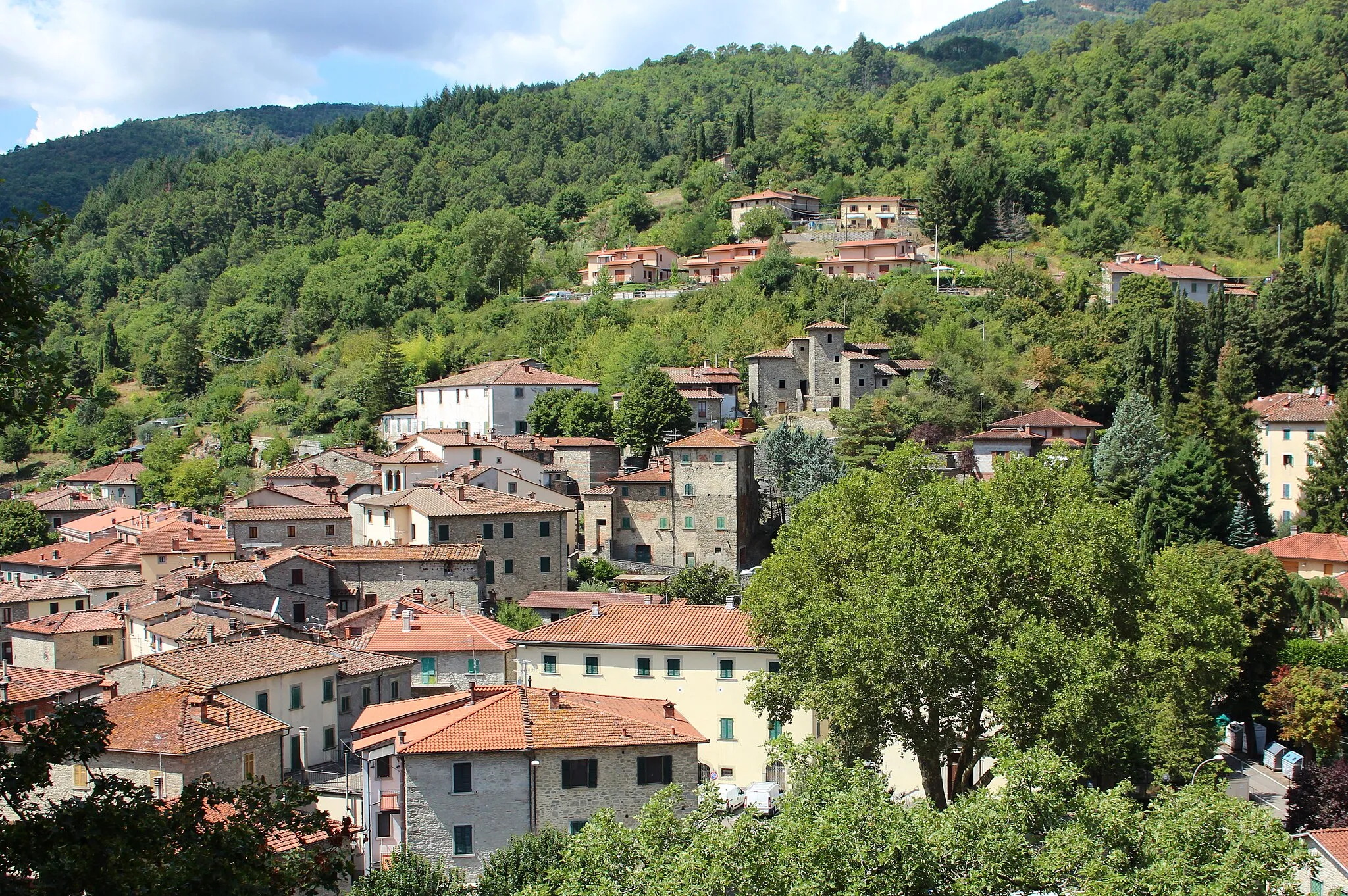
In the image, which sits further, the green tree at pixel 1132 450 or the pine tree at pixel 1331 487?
the green tree at pixel 1132 450

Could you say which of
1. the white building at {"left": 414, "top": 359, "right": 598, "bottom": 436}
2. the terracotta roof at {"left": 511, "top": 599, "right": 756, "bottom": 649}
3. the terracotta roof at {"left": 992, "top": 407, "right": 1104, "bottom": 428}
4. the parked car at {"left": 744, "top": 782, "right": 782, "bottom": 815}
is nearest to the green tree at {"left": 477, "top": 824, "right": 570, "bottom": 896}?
the parked car at {"left": 744, "top": 782, "right": 782, "bottom": 815}

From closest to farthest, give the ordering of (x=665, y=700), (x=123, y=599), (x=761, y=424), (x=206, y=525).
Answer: (x=665, y=700)
(x=123, y=599)
(x=206, y=525)
(x=761, y=424)

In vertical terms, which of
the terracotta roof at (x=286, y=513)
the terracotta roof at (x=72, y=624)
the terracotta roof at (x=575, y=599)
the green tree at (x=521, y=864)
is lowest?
the terracotta roof at (x=575, y=599)

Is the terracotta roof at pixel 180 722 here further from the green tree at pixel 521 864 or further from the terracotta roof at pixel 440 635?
the terracotta roof at pixel 440 635

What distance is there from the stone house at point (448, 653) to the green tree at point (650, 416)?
23.2 meters

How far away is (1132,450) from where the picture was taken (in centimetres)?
5044

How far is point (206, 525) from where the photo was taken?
2109 inches

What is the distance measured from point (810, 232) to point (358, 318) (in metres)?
38.2

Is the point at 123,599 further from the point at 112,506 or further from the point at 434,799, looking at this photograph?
the point at 112,506

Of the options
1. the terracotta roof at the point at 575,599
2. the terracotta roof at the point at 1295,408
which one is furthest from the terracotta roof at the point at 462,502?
the terracotta roof at the point at 1295,408

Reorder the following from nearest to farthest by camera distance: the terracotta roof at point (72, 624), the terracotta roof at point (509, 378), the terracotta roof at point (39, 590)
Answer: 1. the terracotta roof at point (72, 624)
2. the terracotta roof at point (39, 590)
3. the terracotta roof at point (509, 378)

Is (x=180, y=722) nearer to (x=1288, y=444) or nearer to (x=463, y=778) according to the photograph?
(x=463, y=778)

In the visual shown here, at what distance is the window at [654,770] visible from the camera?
27.5m

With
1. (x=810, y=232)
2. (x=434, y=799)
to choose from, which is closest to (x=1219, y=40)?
(x=810, y=232)
